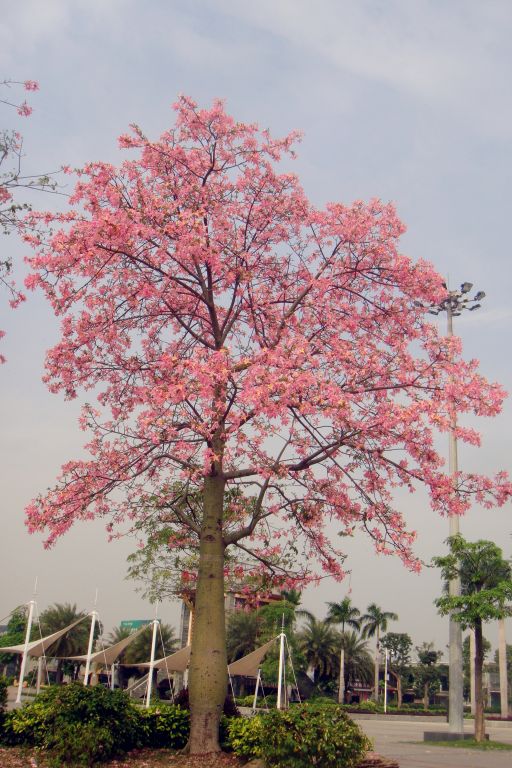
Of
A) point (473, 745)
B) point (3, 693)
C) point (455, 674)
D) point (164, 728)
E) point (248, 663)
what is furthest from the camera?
point (248, 663)

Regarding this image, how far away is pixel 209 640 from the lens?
1234cm

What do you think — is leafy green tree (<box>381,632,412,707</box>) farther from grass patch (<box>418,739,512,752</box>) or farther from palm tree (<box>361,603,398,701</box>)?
grass patch (<box>418,739,512,752</box>)

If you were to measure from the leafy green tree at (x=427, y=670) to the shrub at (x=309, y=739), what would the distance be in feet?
228

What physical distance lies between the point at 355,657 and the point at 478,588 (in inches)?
1475

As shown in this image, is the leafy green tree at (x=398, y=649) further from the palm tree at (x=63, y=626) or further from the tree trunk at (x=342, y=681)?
the palm tree at (x=63, y=626)

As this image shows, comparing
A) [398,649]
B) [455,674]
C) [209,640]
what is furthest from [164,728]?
[398,649]

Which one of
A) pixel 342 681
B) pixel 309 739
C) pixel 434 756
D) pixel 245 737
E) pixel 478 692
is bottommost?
pixel 342 681

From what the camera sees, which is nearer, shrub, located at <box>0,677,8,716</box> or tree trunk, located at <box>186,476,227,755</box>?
tree trunk, located at <box>186,476,227,755</box>

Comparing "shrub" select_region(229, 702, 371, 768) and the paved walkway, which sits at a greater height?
"shrub" select_region(229, 702, 371, 768)

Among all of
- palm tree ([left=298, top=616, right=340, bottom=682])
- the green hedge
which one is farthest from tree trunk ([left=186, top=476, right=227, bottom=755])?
palm tree ([left=298, top=616, right=340, bottom=682])

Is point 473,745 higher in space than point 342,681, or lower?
higher

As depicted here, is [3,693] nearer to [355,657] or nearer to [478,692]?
[478,692]

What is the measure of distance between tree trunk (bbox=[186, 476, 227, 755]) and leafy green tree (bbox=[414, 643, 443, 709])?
68645 mm

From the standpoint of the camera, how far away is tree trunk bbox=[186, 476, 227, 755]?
11.9m
